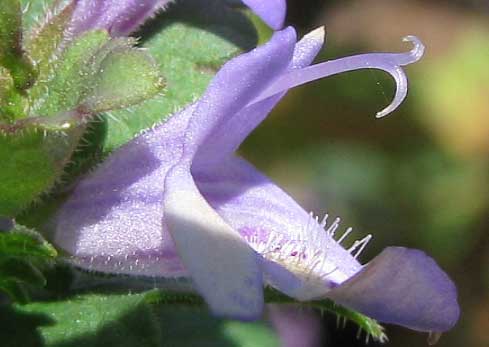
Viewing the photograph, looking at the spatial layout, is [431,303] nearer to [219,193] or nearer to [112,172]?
[219,193]

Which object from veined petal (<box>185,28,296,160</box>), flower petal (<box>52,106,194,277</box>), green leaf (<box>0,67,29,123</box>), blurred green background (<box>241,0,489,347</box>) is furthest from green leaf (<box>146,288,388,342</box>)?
blurred green background (<box>241,0,489,347</box>)

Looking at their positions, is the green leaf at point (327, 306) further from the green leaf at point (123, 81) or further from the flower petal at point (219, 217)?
the green leaf at point (123, 81)

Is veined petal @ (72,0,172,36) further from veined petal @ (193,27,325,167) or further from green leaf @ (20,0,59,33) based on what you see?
veined petal @ (193,27,325,167)

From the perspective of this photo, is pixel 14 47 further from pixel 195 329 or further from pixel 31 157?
pixel 195 329

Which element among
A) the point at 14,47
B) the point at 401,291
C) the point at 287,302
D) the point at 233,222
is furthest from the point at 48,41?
the point at 401,291

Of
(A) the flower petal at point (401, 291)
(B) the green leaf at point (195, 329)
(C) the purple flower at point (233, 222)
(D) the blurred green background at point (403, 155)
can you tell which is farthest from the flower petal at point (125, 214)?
(D) the blurred green background at point (403, 155)

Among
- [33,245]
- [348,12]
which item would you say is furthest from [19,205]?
[348,12]
